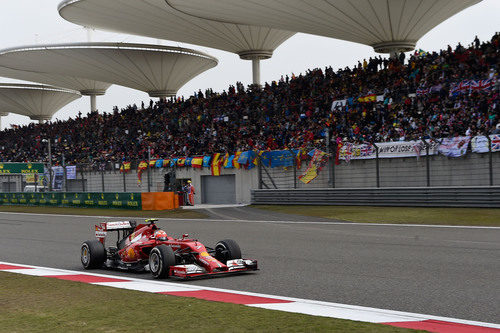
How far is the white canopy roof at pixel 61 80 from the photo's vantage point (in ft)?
196

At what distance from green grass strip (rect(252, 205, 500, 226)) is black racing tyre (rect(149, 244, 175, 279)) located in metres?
9.81

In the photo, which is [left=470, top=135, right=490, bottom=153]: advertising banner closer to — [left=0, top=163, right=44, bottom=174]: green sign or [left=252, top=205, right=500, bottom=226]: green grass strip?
[left=252, top=205, right=500, bottom=226]: green grass strip

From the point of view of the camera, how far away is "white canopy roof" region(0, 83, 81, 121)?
7088cm

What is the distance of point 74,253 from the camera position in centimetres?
1255

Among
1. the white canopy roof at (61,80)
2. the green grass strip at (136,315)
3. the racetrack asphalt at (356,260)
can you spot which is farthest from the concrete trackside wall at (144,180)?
the white canopy roof at (61,80)

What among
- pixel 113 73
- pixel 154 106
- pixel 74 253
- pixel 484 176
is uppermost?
pixel 113 73

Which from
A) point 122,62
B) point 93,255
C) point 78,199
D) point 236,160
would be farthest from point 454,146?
point 122,62

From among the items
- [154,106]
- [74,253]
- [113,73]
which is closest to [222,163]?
[154,106]

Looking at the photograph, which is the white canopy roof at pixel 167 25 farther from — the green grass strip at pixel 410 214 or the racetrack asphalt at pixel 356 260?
the racetrack asphalt at pixel 356 260

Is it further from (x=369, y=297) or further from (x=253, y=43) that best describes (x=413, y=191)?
(x=253, y=43)

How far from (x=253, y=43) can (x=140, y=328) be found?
39.4 m

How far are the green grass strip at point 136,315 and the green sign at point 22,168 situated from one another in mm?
35243

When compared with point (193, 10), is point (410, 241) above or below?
below

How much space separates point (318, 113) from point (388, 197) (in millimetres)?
8949
